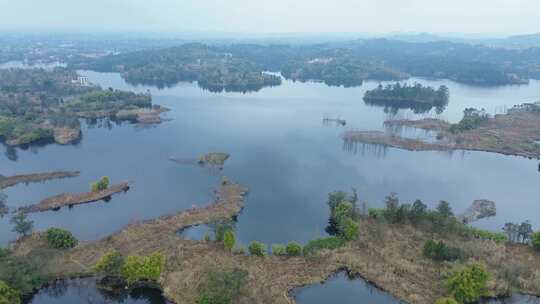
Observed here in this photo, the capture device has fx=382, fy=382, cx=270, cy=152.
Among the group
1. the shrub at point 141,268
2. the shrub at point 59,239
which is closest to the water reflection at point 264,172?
the shrub at point 59,239

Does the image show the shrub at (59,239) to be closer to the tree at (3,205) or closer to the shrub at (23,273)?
the shrub at (23,273)

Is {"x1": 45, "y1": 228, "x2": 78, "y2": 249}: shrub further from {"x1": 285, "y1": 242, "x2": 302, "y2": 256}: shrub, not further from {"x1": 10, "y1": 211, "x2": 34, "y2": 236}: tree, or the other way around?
{"x1": 285, "y1": 242, "x2": 302, "y2": 256}: shrub

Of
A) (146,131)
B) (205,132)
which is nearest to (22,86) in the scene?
(146,131)

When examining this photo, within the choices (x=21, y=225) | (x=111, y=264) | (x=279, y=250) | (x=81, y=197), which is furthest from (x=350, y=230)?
(x=81, y=197)

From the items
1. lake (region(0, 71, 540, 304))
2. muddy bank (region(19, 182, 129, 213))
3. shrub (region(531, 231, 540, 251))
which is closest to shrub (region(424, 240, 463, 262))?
shrub (region(531, 231, 540, 251))

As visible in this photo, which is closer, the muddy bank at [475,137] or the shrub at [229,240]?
the shrub at [229,240]

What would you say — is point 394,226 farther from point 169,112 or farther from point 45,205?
point 169,112
